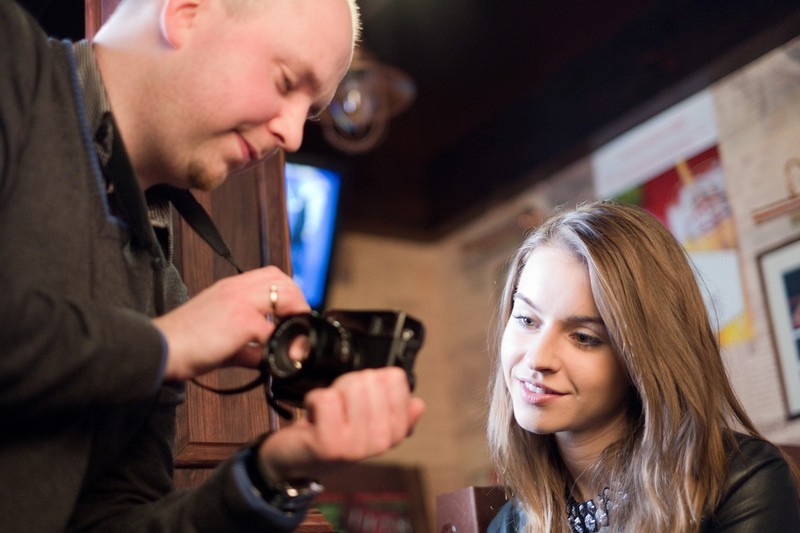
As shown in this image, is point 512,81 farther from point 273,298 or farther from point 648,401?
point 273,298

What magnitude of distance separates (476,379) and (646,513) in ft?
11.9

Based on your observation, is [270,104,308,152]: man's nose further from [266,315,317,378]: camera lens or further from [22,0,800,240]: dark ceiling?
[22,0,800,240]: dark ceiling

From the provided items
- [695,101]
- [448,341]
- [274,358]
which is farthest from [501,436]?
[448,341]

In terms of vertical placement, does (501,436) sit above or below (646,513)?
above

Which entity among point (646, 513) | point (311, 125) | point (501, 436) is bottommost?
point (646, 513)

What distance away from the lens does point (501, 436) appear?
6.75 feet

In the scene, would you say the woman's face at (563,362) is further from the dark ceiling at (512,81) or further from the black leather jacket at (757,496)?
the dark ceiling at (512,81)

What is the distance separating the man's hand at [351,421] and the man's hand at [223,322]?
0.34 feet

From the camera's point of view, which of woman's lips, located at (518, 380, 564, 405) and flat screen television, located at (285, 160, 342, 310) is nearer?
woman's lips, located at (518, 380, 564, 405)

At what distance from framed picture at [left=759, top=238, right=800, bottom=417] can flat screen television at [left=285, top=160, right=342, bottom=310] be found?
7.01ft

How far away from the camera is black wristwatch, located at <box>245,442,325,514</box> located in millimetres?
1037

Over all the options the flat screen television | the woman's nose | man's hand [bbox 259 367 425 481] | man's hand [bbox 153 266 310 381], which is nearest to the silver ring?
man's hand [bbox 153 266 310 381]

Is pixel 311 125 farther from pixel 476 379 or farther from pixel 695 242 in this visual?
pixel 695 242

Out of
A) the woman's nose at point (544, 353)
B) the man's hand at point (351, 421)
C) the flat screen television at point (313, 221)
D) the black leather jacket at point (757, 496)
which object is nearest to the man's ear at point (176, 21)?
the man's hand at point (351, 421)
